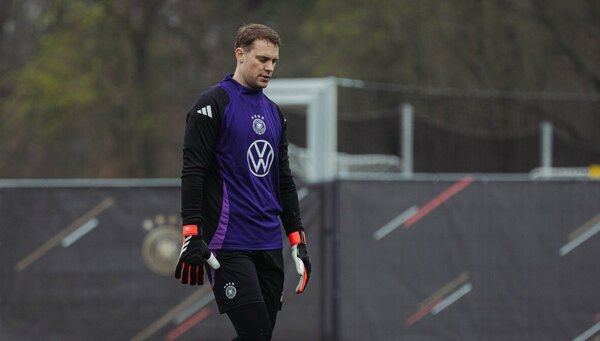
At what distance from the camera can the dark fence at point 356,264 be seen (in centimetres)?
990

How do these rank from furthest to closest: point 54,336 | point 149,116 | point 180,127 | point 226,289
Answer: point 180,127
point 149,116
point 54,336
point 226,289

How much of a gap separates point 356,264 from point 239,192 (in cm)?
412

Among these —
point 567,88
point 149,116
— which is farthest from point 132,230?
point 567,88

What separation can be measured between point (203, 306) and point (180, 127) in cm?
966

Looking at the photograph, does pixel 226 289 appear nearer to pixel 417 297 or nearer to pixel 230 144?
A: pixel 230 144

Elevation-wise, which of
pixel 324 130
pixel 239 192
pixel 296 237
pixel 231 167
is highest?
pixel 324 130

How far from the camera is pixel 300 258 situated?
6.48m

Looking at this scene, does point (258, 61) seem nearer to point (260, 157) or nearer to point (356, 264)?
point (260, 157)

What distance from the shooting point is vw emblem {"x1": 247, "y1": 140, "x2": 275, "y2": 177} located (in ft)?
20.3

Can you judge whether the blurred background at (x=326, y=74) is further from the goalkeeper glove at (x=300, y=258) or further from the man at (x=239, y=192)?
the man at (x=239, y=192)

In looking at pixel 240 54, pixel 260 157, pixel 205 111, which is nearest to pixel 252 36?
pixel 240 54

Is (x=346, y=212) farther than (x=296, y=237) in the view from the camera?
Yes

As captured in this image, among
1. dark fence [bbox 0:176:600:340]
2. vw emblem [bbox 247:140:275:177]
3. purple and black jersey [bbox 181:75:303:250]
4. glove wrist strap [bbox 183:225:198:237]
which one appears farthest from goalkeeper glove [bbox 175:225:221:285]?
dark fence [bbox 0:176:600:340]

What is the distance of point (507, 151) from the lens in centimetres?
1493
